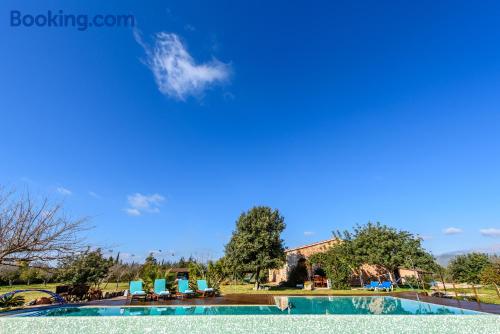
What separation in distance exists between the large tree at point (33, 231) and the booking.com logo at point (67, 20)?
20.5 feet

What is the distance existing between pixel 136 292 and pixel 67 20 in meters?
13.8

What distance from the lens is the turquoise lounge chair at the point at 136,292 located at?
1622 cm

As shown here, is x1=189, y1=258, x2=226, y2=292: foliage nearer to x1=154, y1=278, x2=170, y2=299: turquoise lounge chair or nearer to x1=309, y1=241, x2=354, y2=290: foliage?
x1=154, y1=278, x2=170, y2=299: turquoise lounge chair

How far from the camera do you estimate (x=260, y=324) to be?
25.9ft

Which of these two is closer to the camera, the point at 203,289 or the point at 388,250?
the point at 203,289

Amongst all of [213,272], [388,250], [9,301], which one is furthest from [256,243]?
[9,301]

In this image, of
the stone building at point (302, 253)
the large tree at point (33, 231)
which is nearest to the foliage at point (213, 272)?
the stone building at point (302, 253)

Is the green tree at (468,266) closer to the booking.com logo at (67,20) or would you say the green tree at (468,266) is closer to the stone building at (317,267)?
the stone building at (317,267)

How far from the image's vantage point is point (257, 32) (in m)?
16.3

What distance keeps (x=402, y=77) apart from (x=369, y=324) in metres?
16.7

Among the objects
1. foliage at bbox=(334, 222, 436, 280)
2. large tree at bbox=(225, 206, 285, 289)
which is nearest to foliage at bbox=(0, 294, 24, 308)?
large tree at bbox=(225, 206, 285, 289)

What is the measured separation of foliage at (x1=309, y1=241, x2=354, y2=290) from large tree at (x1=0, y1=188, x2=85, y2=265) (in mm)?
19086

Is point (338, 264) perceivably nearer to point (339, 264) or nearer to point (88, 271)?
point (339, 264)

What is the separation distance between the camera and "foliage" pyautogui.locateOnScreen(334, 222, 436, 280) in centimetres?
2219
